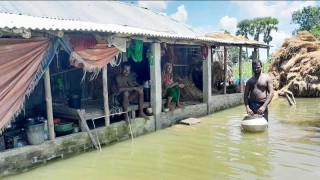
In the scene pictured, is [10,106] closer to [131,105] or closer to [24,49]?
[24,49]

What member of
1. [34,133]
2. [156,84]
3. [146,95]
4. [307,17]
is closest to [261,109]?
[156,84]

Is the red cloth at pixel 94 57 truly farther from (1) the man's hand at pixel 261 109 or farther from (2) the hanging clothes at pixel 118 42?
(1) the man's hand at pixel 261 109

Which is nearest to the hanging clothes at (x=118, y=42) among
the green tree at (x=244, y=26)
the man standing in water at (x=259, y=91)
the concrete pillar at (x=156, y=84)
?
the concrete pillar at (x=156, y=84)

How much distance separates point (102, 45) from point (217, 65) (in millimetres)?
7785

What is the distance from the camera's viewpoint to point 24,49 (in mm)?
6027

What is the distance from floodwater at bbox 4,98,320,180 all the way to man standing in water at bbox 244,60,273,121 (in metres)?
0.76

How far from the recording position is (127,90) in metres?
8.58

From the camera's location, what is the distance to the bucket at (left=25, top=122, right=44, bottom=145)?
629 cm

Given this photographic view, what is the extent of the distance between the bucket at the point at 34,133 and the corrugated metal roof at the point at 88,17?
79.6 inches

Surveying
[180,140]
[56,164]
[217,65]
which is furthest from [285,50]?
[56,164]

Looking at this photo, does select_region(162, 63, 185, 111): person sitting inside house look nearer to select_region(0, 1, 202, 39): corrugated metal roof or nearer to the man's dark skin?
the man's dark skin

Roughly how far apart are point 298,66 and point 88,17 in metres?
12.5

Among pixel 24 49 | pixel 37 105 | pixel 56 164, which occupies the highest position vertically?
pixel 24 49

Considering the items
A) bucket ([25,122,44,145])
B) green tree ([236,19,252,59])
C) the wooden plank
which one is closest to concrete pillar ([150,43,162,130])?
the wooden plank
